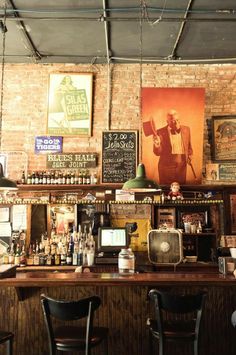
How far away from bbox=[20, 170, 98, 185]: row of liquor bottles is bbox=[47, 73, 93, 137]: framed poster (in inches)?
29.4

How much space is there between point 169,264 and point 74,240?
1598mm

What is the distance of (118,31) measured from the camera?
5566 millimetres

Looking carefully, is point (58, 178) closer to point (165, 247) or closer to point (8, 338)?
point (165, 247)

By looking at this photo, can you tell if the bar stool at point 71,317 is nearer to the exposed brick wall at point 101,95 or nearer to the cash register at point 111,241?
the cash register at point 111,241

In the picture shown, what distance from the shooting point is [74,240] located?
610 centimetres

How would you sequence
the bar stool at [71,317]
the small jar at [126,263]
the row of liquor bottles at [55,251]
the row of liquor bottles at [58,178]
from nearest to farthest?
the bar stool at [71,317] → the small jar at [126,263] → the row of liquor bottles at [55,251] → the row of liquor bottles at [58,178]

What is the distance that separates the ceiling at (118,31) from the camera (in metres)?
4.93

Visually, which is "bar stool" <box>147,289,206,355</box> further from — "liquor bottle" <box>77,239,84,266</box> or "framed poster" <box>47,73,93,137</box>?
"framed poster" <box>47,73,93,137</box>

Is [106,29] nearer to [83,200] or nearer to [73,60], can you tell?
[73,60]

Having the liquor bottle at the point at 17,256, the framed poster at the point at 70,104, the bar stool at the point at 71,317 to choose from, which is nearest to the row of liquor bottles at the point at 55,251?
the liquor bottle at the point at 17,256

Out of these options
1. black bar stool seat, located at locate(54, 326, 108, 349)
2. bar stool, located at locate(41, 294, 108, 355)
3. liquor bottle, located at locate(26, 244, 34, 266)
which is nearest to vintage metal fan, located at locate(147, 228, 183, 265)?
liquor bottle, located at locate(26, 244, 34, 266)

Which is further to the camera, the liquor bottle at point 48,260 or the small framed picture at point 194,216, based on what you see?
the small framed picture at point 194,216

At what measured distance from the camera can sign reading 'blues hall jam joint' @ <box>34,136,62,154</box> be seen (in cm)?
655

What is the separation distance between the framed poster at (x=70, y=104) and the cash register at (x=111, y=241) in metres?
1.80
